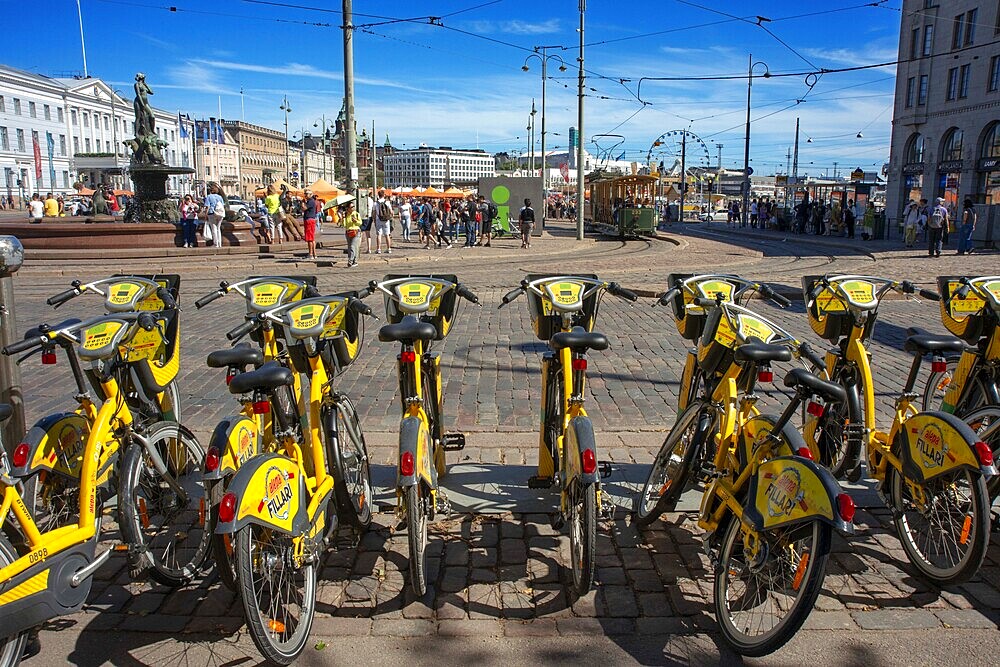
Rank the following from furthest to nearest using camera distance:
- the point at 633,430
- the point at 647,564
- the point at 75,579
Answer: the point at 633,430
the point at 647,564
the point at 75,579

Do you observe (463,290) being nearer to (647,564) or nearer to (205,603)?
(647,564)

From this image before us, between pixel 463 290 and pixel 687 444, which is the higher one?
pixel 463 290

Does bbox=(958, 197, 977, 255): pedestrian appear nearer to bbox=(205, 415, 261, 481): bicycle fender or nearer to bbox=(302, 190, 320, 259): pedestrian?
bbox=(302, 190, 320, 259): pedestrian

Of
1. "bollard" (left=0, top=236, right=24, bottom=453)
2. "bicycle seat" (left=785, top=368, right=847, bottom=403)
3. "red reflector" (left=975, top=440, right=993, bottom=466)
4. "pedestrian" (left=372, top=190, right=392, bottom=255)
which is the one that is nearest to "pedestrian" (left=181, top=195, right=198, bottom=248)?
"pedestrian" (left=372, top=190, right=392, bottom=255)

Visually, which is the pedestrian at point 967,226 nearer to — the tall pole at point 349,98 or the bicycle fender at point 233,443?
the tall pole at point 349,98

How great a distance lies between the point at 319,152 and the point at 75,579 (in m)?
163

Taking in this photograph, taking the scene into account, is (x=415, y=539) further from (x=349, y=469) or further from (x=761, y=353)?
(x=761, y=353)

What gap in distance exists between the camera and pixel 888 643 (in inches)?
120

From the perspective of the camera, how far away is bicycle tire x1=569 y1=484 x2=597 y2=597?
3.17 meters

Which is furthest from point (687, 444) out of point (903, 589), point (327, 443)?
point (327, 443)

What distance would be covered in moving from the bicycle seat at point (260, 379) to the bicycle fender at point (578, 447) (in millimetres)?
1278

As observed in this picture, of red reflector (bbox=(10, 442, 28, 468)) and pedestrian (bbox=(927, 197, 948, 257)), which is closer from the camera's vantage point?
red reflector (bbox=(10, 442, 28, 468))

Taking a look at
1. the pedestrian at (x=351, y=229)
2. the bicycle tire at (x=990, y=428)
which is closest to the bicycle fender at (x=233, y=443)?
the bicycle tire at (x=990, y=428)

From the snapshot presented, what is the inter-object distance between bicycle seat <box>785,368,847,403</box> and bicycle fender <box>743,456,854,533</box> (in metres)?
0.29
